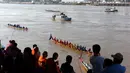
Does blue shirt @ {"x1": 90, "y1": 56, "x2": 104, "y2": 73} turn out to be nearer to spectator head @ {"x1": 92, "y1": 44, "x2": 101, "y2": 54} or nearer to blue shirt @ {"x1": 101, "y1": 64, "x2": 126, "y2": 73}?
spectator head @ {"x1": 92, "y1": 44, "x2": 101, "y2": 54}

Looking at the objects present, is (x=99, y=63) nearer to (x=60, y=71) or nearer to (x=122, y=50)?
(x=60, y=71)

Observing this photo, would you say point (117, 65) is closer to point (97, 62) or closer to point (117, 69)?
point (117, 69)

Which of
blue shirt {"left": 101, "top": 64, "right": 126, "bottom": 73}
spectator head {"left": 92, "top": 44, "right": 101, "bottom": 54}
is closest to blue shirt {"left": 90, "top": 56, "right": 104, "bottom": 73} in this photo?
spectator head {"left": 92, "top": 44, "right": 101, "bottom": 54}

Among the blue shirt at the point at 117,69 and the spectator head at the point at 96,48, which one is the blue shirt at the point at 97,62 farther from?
the blue shirt at the point at 117,69

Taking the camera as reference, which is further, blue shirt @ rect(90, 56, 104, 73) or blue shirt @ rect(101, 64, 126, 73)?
blue shirt @ rect(90, 56, 104, 73)

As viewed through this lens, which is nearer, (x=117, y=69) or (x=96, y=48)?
(x=117, y=69)

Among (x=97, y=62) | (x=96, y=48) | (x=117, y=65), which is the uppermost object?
(x=96, y=48)

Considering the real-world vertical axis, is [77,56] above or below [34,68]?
below

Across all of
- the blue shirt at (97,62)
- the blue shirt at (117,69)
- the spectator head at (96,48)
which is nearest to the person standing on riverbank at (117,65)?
the blue shirt at (117,69)

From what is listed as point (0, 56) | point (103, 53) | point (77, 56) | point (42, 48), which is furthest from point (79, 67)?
point (0, 56)

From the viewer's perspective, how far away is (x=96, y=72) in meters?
6.91

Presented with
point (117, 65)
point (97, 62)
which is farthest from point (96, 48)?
point (117, 65)

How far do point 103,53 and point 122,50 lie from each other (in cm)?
278

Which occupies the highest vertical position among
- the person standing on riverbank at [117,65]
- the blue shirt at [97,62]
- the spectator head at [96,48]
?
the spectator head at [96,48]
